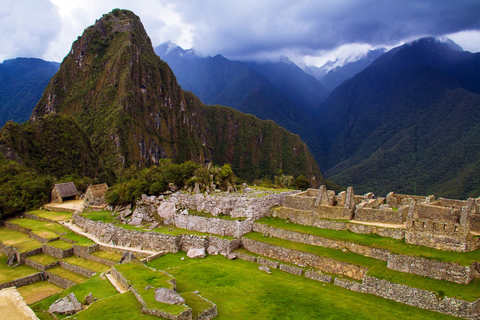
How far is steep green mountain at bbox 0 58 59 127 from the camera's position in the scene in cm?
13962

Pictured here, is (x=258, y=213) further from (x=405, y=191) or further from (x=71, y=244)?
(x=405, y=191)

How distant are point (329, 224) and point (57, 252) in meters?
16.8

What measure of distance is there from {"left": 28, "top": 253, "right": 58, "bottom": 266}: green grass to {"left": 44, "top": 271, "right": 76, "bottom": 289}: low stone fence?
3.81 ft

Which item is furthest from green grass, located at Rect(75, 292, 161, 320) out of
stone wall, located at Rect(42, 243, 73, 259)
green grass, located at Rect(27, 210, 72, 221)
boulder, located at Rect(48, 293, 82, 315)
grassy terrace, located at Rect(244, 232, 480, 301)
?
green grass, located at Rect(27, 210, 72, 221)

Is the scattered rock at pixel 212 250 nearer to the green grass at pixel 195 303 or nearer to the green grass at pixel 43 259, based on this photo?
the green grass at pixel 195 303

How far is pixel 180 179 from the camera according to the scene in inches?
973

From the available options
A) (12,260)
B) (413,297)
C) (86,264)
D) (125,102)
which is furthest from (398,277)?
(125,102)

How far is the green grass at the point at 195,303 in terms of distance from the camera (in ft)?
34.3

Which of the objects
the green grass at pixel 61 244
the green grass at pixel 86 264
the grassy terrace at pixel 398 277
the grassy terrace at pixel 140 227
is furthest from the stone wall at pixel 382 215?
the green grass at pixel 61 244

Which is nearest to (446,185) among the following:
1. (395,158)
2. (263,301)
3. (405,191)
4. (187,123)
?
(405,191)

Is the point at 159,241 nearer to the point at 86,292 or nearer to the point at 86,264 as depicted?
the point at 86,264

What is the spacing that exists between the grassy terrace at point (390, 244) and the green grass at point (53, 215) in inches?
796

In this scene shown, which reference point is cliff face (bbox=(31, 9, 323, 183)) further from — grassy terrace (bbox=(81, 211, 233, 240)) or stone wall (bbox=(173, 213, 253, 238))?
stone wall (bbox=(173, 213, 253, 238))

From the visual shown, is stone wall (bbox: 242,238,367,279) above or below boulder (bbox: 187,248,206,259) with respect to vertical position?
above
